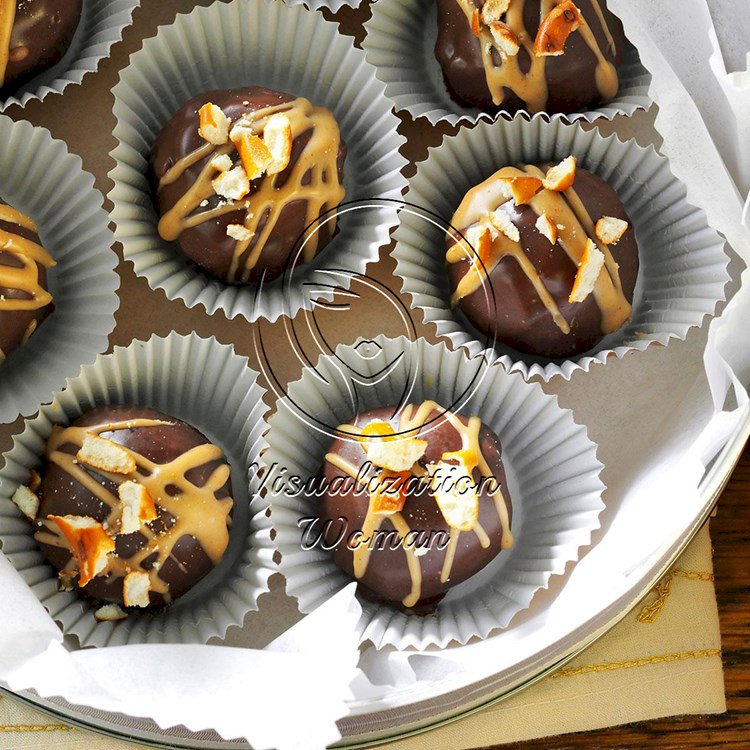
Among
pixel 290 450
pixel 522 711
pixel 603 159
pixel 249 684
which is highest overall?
pixel 603 159

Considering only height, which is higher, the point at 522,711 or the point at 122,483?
the point at 122,483

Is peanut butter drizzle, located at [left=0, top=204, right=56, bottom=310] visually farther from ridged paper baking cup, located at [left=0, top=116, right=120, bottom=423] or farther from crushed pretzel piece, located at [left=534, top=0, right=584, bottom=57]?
crushed pretzel piece, located at [left=534, top=0, right=584, bottom=57]

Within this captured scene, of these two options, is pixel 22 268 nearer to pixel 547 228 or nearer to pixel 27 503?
pixel 27 503

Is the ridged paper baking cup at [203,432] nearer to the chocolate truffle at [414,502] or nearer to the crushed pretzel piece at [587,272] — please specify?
the chocolate truffle at [414,502]

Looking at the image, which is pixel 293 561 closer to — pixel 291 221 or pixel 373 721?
pixel 373 721

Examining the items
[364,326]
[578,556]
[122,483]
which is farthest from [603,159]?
[122,483]
